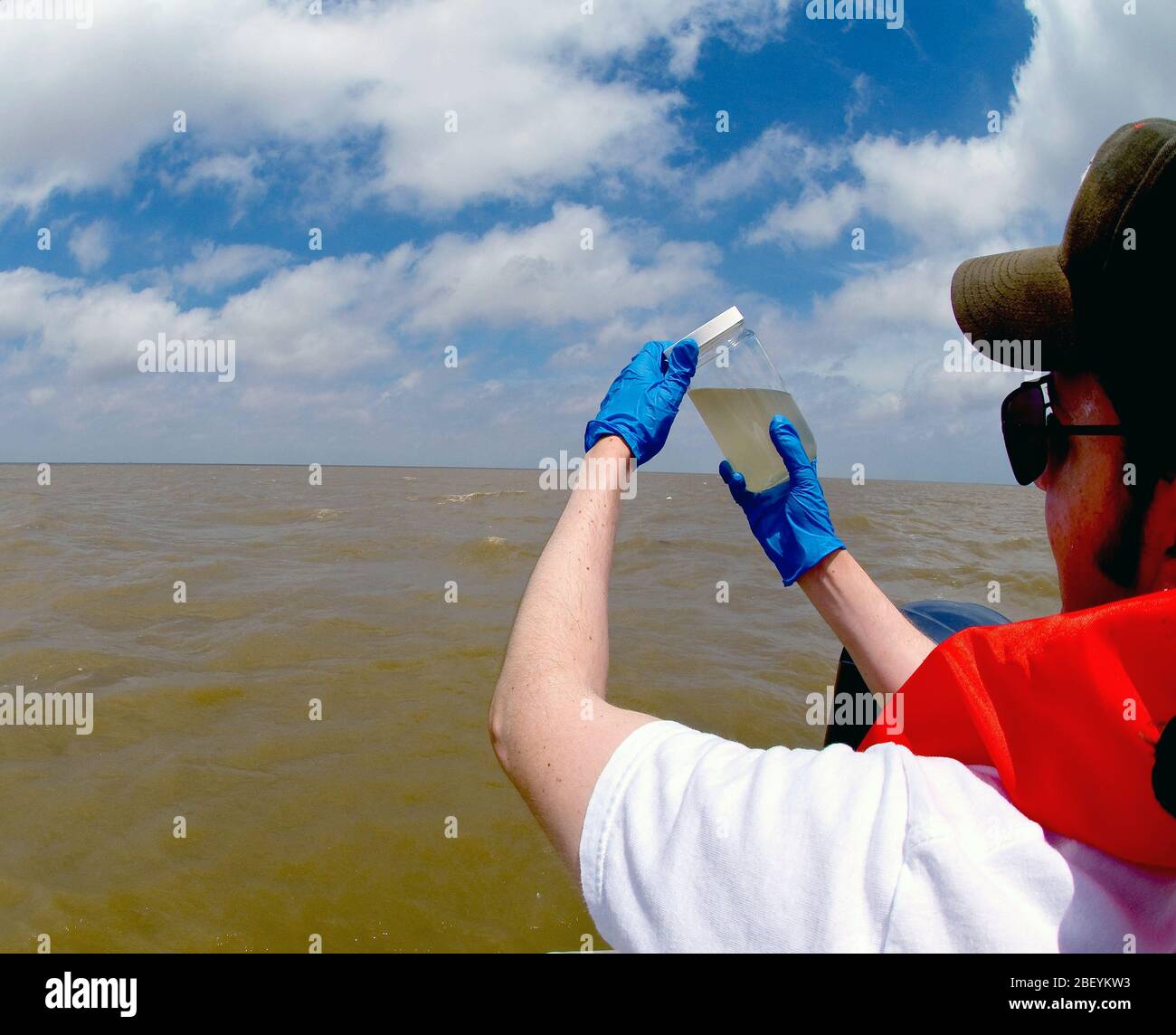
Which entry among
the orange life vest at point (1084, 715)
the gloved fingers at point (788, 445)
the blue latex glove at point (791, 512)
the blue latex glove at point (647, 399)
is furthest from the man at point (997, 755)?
the gloved fingers at point (788, 445)

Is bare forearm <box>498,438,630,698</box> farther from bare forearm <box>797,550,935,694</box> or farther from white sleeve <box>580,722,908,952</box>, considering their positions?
bare forearm <box>797,550,935,694</box>

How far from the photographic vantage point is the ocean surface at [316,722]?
2.98 metres

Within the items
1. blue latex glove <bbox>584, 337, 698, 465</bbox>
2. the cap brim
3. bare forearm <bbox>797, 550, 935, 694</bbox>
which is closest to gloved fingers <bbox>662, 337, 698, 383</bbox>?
blue latex glove <bbox>584, 337, 698, 465</bbox>

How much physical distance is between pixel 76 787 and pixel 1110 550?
4.18 meters

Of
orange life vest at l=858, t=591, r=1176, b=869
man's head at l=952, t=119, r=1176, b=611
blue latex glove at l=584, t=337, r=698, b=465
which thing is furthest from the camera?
blue latex glove at l=584, t=337, r=698, b=465

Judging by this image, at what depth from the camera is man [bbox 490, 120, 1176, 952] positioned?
0.88 m

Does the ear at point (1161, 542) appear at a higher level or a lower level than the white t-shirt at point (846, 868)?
higher

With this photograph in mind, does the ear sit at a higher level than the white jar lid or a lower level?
lower

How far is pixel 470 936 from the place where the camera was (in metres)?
2.88

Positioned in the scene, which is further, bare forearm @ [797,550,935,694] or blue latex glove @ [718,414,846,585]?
blue latex glove @ [718,414,846,585]

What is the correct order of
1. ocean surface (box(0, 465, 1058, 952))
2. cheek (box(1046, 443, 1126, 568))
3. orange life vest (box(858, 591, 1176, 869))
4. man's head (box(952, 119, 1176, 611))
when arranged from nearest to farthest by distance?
orange life vest (box(858, 591, 1176, 869))
man's head (box(952, 119, 1176, 611))
cheek (box(1046, 443, 1126, 568))
ocean surface (box(0, 465, 1058, 952))

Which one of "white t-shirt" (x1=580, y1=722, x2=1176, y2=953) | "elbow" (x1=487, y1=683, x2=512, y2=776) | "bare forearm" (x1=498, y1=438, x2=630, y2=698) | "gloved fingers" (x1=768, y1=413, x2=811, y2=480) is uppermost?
"gloved fingers" (x1=768, y1=413, x2=811, y2=480)

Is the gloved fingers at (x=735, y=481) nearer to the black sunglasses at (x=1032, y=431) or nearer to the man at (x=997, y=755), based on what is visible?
the black sunglasses at (x=1032, y=431)

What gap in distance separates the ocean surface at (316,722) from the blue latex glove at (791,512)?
5.37 feet
